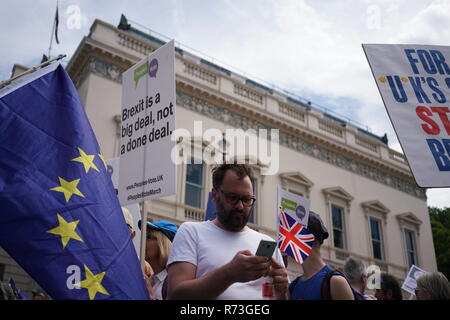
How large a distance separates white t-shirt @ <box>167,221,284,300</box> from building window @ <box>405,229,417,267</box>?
1930cm

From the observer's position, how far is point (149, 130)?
3.61 meters

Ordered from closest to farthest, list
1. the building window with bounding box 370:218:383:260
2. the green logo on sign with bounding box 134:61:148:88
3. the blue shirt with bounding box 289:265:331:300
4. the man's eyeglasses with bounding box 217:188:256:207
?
the man's eyeglasses with bounding box 217:188:256:207, the blue shirt with bounding box 289:265:331:300, the green logo on sign with bounding box 134:61:148:88, the building window with bounding box 370:218:383:260

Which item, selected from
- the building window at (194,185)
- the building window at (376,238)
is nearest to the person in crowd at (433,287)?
the building window at (194,185)

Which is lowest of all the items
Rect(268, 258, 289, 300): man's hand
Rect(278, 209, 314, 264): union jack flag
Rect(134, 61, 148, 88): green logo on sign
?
Rect(268, 258, 289, 300): man's hand

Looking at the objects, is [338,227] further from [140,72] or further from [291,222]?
[140,72]

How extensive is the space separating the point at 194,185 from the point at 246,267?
1169 centimetres

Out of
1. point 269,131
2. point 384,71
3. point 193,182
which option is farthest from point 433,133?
point 269,131

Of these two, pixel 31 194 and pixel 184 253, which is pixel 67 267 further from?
pixel 184 253

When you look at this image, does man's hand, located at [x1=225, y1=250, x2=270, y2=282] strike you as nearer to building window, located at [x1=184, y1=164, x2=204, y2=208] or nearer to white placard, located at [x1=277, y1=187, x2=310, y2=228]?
white placard, located at [x1=277, y1=187, x2=310, y2=228]

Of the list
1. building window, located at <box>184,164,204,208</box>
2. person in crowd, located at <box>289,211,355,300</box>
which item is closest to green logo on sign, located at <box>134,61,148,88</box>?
person in crowd, located at <box>289,211,355,300</box>

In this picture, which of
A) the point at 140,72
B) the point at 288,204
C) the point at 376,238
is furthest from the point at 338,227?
the point at 140,72

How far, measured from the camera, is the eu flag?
6.88 feet

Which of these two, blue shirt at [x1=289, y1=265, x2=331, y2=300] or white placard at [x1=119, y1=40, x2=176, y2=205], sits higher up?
white placard at [x1=119, y1=40, x2=176, y2=205]
